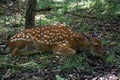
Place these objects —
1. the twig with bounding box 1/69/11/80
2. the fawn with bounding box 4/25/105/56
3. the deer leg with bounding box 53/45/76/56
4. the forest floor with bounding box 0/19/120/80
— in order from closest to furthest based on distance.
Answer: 1. the twig with bounding box 1/69/11/80
2. the forest floor with bounding box 0/19/120/80
3. the deer leg with bounding box 53/45/76/56
4. the fawn with bounding box 4/25/105/56

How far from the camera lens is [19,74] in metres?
7.07

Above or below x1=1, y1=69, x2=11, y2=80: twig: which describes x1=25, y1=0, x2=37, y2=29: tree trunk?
above

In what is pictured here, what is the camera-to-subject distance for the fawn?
8359mm

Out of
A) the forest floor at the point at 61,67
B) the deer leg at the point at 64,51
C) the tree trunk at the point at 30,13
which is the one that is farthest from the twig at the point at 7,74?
the tree trunk at the point at 30,13

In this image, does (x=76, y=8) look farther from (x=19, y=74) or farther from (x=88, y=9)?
(x=19, y=74)

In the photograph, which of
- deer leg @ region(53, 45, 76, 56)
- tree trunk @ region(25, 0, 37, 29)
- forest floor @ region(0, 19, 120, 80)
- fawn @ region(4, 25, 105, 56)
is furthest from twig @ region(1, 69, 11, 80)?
tree trunk @ region(25, 0, 37, 29)

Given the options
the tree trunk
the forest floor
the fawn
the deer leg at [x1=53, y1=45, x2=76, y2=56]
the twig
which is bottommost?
the forest floor

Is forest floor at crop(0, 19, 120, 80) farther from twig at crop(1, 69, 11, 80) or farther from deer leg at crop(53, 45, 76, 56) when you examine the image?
deer leg at crop(53, 45, 76, 56)

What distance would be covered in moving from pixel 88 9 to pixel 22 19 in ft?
9.69

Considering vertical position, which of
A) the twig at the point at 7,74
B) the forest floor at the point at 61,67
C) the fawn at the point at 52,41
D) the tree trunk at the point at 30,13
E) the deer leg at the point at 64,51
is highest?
the tree trunk at the point at 30,13

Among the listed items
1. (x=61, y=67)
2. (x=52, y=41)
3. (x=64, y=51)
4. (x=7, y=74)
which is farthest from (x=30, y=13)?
(x=7, y=74)

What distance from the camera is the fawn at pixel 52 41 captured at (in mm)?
8359

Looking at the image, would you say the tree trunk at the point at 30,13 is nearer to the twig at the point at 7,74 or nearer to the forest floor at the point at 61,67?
the forest floor at the point at 61,67

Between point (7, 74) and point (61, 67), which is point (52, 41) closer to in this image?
point (61, 67)
